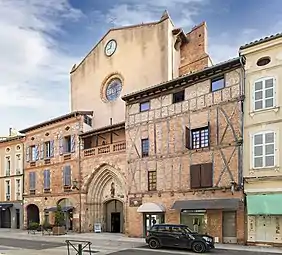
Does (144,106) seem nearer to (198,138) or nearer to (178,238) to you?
(198,138)

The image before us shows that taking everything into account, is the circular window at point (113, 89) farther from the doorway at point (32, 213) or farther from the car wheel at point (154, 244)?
the car wheel at point (154, 244)

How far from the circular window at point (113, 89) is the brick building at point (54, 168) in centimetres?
249

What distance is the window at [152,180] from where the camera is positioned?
93.8 feet

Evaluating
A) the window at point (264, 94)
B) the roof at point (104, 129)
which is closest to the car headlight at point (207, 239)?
the window at point (264, 94)

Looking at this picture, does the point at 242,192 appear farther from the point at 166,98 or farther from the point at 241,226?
the point at 166,98

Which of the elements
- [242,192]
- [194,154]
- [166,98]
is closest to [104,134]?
[166,98]

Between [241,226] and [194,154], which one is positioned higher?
[194,154]

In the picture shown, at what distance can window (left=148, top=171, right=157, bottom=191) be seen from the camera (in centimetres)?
2860

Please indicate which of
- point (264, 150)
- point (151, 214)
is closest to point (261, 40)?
point (264, 150)

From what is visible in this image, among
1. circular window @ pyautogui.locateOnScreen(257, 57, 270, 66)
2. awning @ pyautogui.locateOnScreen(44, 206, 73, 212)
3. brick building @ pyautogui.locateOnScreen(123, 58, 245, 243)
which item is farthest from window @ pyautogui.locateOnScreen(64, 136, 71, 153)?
circular window @ pyautogui.locateOnScreen(257, 57, 270, 66)

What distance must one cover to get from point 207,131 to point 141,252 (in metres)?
9.10

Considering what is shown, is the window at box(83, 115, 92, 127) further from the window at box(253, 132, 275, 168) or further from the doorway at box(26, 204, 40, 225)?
the window at box(253, 132, 275, 168)

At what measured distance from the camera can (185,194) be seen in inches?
1041

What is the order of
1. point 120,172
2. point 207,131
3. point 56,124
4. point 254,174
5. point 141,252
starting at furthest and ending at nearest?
point 56,124
point 120,172
point 207,131
point 254,174
point 141,252
